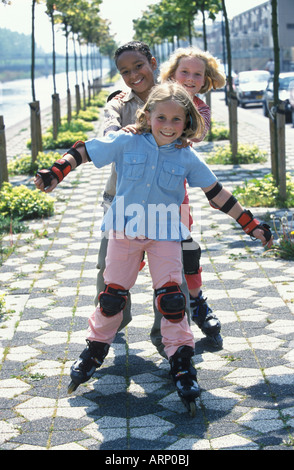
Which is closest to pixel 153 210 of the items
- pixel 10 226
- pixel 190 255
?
pixel 190 255

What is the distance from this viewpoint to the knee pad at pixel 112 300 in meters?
3.95

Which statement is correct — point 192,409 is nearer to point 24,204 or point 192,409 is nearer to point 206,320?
point 206,320

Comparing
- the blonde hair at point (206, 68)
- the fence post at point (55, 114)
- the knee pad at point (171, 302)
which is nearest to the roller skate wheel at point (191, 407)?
the knee pad at point (171, 302)

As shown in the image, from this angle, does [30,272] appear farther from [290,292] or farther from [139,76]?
[139,76]

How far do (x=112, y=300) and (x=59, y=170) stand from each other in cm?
70

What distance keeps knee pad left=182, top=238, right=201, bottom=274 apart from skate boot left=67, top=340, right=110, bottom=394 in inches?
34.2

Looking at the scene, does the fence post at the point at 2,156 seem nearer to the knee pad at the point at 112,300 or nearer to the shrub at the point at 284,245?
the shrub at the point at 284,245

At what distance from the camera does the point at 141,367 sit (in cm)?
450

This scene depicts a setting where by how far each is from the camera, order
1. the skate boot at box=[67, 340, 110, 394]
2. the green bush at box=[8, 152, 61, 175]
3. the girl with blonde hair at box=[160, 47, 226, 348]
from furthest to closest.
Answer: the green bush at box=[8, 152, 61, 175], the girl with blonde hair at box=[160, 47, 226, 348], the skate boot at box=[67, 340, 110, 394]

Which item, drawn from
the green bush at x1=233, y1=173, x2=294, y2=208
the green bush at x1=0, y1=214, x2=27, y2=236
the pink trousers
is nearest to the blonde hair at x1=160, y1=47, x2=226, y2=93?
the pink trousers

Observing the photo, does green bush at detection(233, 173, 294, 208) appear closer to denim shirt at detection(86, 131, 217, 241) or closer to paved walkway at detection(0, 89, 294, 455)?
paved walkway at detection(0, 89, 294, 455)

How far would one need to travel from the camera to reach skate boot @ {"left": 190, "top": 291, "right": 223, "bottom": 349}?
4723mm

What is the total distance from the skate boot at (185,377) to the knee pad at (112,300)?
14.7 inches

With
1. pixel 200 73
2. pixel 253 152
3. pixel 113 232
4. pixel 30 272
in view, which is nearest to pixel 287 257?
pixel 30 272
